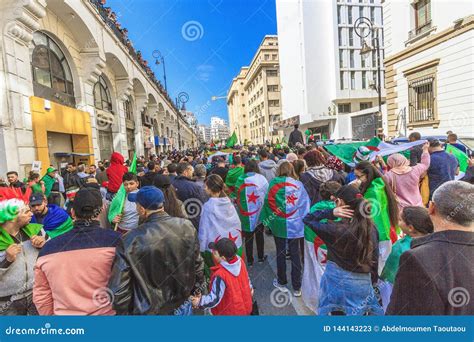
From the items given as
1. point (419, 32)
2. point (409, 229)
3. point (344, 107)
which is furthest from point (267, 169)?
A: point (344, 107)

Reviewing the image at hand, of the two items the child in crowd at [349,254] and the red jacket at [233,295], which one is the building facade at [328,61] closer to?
the child in crowd at [349,254]

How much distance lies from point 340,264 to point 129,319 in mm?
1850

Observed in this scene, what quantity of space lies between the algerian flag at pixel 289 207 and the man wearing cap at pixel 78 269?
7.77ft

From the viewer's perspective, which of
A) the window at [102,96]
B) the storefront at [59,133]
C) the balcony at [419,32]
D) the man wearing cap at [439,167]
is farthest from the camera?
the window at [102,96]

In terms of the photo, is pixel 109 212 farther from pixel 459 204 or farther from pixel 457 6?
pixel 457 6

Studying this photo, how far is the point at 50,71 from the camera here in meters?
11.0

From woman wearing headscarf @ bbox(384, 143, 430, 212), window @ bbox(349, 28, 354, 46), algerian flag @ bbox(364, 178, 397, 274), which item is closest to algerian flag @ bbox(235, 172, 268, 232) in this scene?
algerian flag @ bbox(364, 178, 397, 274)

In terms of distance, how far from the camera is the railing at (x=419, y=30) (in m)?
12.9

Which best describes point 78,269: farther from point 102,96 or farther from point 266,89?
point 266,89

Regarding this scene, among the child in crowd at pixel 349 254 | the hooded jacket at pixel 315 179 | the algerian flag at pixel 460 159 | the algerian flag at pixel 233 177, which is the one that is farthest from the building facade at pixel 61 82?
the algerian flag at pixel 460 159

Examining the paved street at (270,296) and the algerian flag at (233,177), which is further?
the algerian flag at (233,177)

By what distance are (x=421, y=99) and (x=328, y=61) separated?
87.6 ft

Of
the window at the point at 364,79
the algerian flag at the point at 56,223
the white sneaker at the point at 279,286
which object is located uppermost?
the window at the point at 364,79

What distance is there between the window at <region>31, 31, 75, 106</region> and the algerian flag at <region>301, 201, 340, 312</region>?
10941 mm
